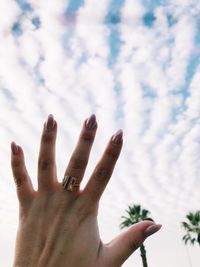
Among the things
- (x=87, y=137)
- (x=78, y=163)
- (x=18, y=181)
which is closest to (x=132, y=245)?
(x=78, y=163)

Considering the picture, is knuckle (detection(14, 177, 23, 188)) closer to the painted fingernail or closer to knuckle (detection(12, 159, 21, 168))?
knuckle (detection(12, 159, 21, 168))

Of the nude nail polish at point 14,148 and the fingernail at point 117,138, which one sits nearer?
the fingernail at point 117,138

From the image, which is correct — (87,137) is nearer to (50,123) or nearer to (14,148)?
(50,123)

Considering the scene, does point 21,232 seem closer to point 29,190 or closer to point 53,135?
point 29,190

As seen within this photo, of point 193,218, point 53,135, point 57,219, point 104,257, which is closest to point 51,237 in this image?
point 57,219

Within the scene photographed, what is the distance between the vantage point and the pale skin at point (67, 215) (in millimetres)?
2402

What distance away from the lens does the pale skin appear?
7.88 ft

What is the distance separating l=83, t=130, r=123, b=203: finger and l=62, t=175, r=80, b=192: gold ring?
4.5 inches

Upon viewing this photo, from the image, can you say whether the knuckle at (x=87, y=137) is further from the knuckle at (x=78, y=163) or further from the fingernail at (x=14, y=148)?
the fingernail at (x=14, y=148)

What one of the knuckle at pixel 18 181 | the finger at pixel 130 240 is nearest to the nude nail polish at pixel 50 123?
the knuckle at pixel 18 181

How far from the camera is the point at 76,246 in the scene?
2506 mm

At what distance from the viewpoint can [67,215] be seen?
8.95 ft

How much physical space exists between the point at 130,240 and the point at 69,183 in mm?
773

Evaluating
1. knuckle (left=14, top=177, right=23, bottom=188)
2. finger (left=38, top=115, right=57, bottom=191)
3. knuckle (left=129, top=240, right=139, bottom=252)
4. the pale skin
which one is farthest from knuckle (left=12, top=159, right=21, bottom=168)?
knuckle (left=129, top=240, right=139, bottom=252)
